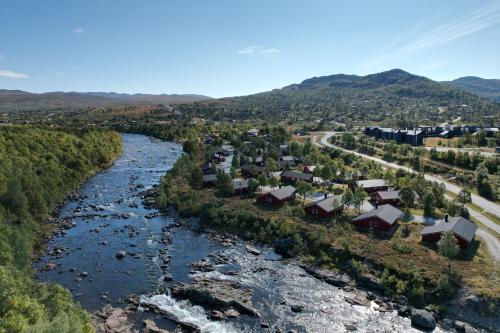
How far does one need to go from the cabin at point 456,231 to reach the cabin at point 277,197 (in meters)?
25.5

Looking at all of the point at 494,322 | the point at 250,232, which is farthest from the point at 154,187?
the point at 494,322

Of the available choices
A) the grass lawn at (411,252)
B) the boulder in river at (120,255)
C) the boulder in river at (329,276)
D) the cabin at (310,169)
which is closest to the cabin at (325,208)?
the grass lawn at (411,252)

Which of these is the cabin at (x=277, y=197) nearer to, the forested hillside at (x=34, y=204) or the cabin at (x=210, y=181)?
the cabin at (x=210, y=181)

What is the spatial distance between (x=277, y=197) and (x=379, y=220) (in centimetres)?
A: 1969

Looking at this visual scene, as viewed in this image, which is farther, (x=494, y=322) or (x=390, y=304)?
(x=390, y=304)

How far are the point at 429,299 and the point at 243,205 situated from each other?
37134mm

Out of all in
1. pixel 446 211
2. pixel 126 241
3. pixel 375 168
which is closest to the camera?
pixel 126 241

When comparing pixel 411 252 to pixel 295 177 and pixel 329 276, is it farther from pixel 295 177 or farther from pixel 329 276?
pixel 295 177

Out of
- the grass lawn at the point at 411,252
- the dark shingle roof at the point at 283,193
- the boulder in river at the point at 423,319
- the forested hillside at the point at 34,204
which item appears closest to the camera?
the forested hillside at the point at 34,204

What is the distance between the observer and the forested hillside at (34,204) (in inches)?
1086

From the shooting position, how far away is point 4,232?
4250 centimetres

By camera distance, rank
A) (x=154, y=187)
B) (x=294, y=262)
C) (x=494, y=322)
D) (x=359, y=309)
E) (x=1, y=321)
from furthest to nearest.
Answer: (x=154, y=187), (x=294, y=262), (x=359, y=309), (x=494, y=322), (x=1, y=321)

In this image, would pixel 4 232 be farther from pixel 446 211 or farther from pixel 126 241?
pixel 446 211

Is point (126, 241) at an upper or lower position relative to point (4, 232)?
lower
